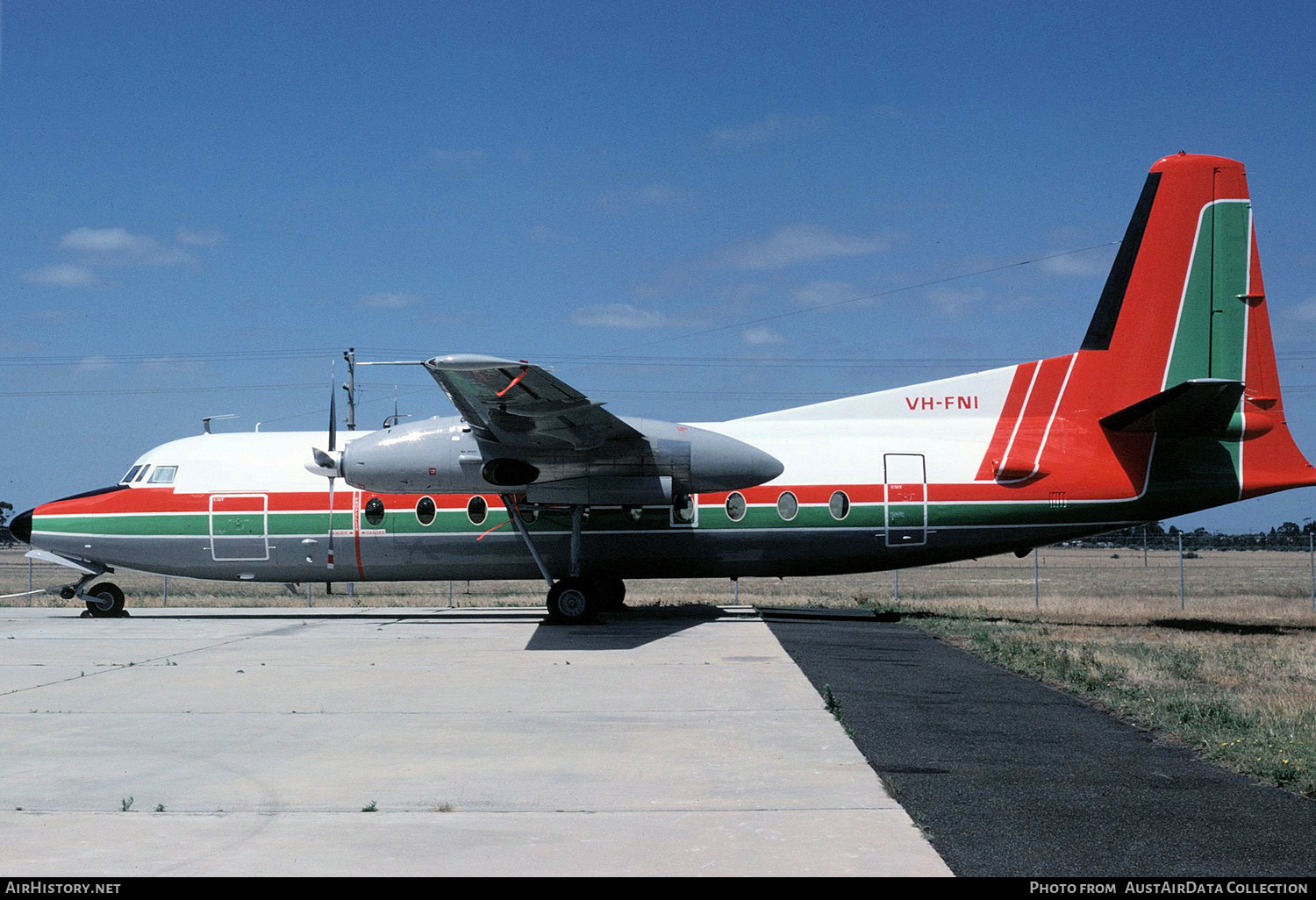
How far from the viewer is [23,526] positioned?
2108 cm

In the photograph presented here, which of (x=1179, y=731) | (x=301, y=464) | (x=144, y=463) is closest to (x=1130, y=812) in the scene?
(x=1179, y=731)

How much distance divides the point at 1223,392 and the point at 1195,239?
2.99 metres

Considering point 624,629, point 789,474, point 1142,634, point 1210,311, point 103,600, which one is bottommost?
point 1142,634

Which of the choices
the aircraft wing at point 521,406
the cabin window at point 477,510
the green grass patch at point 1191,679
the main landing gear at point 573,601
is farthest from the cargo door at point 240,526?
the green grass patch at point 1191,679

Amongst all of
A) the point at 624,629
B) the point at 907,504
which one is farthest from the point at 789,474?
the point at 624,629

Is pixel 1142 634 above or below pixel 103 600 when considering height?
below

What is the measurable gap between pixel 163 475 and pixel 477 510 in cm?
642

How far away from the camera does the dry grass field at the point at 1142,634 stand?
29.9 feet

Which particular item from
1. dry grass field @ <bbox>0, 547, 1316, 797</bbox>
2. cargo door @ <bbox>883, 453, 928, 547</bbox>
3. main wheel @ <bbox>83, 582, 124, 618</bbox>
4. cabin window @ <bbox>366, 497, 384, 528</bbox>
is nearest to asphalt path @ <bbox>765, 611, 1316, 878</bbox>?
dry grass field @ <bbox>0, 547, 1316, 797</bbox>

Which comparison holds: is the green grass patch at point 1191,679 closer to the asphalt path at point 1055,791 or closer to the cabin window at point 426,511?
the asphalt path at point 1055,791

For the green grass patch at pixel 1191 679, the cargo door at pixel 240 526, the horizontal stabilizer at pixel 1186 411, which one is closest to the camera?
the green grass patch at pixel 1191 679

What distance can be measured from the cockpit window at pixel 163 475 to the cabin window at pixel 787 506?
11621mm

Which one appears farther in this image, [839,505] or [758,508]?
[758,508]

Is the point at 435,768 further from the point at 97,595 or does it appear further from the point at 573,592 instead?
the point at 97,595
